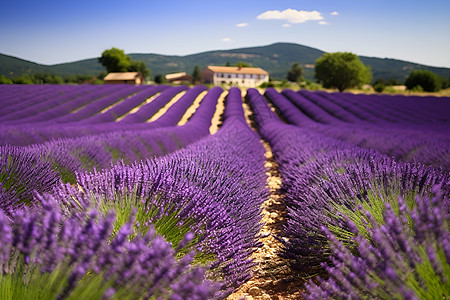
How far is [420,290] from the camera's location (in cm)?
97

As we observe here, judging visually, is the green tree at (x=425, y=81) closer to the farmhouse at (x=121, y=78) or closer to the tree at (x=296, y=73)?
the tree at (x=296, y=73)

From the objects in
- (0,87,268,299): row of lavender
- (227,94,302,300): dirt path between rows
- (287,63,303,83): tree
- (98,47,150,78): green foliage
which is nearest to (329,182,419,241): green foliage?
(227,94,302,300): dirt path between rows

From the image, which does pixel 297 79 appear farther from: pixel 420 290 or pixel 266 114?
pixel 420 290

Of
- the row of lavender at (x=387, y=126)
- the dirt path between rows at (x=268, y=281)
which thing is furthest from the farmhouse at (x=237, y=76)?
the dirt path between rows at (x=268, y=281)

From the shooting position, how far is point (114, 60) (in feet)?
185

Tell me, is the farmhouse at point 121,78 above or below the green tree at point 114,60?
below

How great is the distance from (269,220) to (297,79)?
86.1 m

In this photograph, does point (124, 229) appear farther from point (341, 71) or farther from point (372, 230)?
point (341, 71)

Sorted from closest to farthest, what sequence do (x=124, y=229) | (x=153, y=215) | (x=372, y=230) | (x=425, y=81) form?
1. (x=124, y=229)
2. (x=372, y=230)
3. (x=153, y=215)
4. (x=425, y=81)

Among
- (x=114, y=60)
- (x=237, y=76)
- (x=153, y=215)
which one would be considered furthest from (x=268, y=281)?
(x=237, y=76)

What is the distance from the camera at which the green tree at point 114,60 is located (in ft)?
184

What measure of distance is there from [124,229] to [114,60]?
61771 millimetres

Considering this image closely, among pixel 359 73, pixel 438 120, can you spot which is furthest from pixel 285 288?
pixel 359 73

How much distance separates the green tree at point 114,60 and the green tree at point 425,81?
50.6m
